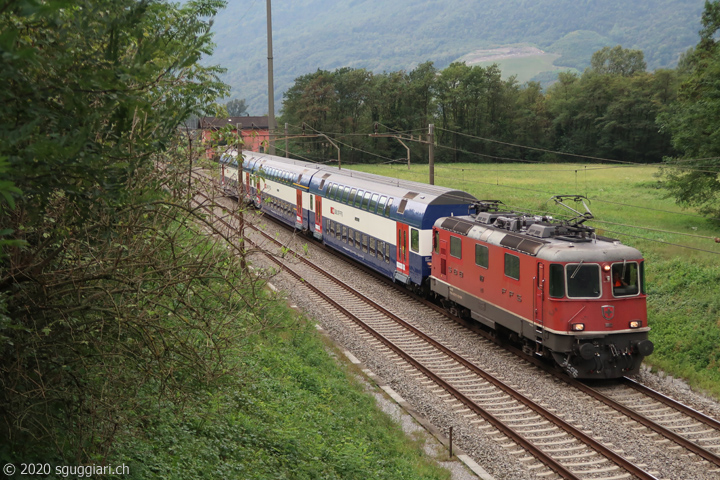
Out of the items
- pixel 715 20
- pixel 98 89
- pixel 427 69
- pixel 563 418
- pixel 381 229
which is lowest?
pixel 563 418

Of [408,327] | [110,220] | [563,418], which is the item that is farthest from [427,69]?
[110,220]

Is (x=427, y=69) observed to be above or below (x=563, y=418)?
above

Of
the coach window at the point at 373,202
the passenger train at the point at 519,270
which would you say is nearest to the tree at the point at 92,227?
the passenger train at the point at 519,270

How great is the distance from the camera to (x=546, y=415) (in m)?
14.4

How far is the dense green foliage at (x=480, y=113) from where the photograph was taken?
78.1 m

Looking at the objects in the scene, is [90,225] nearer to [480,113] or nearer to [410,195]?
[410,195]

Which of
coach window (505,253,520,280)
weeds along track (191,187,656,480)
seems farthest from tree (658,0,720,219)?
weeds along track (191,187,656,480)

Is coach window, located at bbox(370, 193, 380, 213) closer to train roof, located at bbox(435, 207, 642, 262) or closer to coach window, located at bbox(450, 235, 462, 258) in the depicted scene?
coach window, located at bbox(450, 235, 462, 258)

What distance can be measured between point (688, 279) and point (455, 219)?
354 inches

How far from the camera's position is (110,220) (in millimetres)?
6164

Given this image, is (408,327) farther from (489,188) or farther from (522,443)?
(489,188)

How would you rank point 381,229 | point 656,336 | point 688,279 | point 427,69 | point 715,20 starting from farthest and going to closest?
1. point 427,69
2. point 715,20
3. point 381,229
4. point 688,279
5. point 656,336

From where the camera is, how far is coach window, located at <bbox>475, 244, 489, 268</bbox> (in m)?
19.1

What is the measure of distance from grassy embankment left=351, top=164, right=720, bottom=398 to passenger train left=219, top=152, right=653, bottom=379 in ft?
6.69
